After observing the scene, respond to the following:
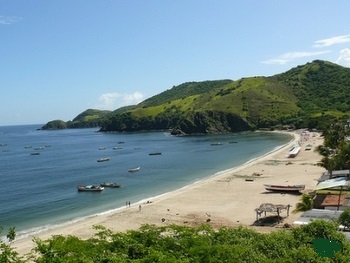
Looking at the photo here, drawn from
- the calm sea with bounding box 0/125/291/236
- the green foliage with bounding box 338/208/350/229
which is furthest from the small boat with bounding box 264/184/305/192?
the green foliage with bounding box 338/208/350/229

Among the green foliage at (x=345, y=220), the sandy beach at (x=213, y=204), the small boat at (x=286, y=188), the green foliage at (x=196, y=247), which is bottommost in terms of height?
the sandy beach at (x=213, y=204)

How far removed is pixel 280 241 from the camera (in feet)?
76.6

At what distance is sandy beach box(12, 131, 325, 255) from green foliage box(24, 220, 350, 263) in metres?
18.7

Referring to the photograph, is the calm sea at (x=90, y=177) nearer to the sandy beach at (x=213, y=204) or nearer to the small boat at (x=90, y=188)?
the small boat at (x=90, y=188)

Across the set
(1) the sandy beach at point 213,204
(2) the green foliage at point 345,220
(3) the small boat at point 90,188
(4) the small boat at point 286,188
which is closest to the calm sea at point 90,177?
(3) the small boat at point 90,188

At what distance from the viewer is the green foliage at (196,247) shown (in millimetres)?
19875

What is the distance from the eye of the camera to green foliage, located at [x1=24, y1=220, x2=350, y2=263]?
782 inches

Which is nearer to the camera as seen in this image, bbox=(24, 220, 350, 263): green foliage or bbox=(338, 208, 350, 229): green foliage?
bbox=(24, 220, 350, 263): green foliage

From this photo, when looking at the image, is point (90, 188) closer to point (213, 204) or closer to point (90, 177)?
point (90, 177)

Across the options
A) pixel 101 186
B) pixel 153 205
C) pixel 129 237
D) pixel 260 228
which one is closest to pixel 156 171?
pixel 101 186

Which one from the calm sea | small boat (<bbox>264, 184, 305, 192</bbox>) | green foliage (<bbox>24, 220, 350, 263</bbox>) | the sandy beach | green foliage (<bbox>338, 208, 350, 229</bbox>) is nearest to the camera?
green foliage (<bbox>24, 220, 350, 263</bbox>)

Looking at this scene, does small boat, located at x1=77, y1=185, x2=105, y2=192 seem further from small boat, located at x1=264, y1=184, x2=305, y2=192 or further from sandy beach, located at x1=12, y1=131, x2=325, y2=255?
small boat, located at x1=264, y1=184, x2=305, y2=192

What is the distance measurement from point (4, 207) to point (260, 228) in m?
40.0

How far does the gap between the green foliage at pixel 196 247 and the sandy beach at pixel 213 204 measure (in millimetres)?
18707
